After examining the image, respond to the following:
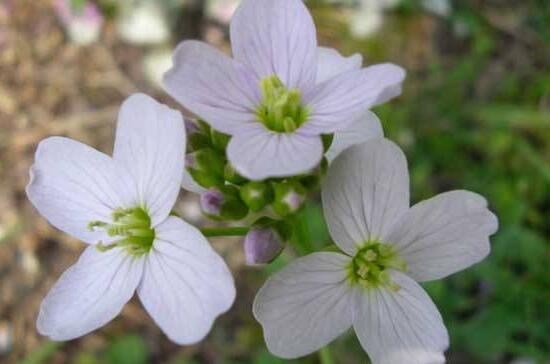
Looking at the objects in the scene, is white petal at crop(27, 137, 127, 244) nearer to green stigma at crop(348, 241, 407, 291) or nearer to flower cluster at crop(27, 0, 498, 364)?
flower cluster at crop(27, 0, 498, 364)

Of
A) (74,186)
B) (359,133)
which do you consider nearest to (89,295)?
(74,186)

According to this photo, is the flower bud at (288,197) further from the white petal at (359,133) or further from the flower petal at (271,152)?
the white petal at (359,133)

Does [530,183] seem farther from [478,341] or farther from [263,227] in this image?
[263,227]

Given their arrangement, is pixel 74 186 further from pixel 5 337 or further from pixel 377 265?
pixel 5 337

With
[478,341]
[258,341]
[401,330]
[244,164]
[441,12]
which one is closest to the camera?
[244,164]

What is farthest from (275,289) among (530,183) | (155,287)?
(530,183)

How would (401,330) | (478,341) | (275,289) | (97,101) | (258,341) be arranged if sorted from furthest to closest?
(97,101) → (258,341) → (478,341) → (401,330) → (275,289)
